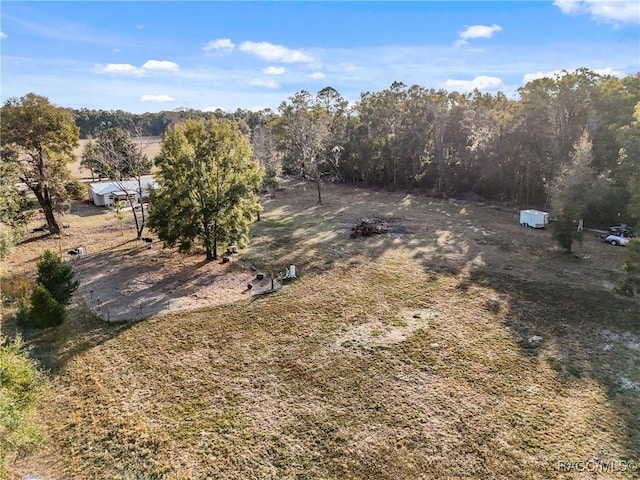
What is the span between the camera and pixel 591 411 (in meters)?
10.8

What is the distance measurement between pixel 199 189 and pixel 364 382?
1413cm

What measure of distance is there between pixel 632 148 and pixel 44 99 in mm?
37131

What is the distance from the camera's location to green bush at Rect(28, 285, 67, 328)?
14992 millimetres

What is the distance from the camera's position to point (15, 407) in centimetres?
823

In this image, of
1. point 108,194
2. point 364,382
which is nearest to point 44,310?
point 364,382

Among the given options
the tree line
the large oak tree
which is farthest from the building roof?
the large oak tree

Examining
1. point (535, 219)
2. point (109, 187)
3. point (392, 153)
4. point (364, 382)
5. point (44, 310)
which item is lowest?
point (364, 382)

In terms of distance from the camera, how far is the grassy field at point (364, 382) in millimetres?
9406

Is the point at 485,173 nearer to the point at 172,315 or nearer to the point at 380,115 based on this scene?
the point at 380,115

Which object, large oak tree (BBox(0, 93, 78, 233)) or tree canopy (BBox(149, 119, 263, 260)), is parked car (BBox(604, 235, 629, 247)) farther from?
large oak tree (BBox(0, 93, 78, 233))

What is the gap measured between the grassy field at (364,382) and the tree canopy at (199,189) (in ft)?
19.0

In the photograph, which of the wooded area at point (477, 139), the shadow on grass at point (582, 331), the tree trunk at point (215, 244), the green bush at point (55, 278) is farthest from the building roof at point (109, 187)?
the shadow on grass at point (582, 331)

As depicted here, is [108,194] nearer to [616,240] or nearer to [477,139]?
[477,139]

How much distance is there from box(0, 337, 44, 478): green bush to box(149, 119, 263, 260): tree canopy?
468 inches
